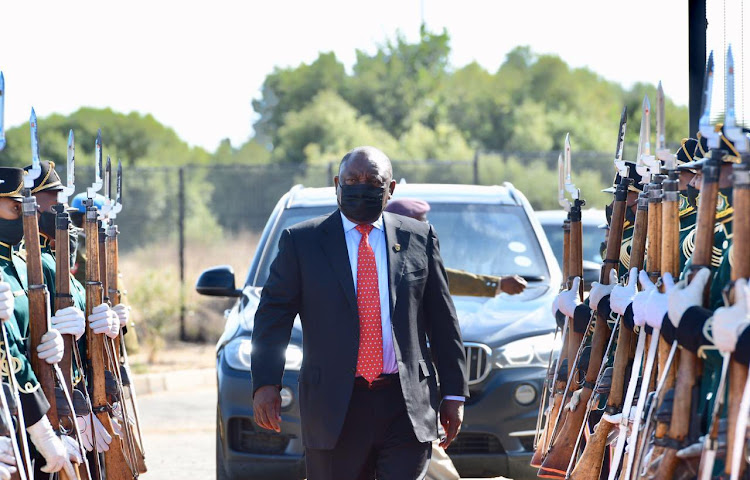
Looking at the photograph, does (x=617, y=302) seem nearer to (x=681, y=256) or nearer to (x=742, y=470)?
(x=681, y=256)

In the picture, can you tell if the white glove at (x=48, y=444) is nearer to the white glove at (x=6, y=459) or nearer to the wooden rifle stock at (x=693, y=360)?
the white glove at (x=6, y=459)

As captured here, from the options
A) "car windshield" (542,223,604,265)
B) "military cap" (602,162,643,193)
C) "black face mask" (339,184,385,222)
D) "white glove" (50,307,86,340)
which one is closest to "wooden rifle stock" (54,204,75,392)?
"white glove" (50,307,86,340)

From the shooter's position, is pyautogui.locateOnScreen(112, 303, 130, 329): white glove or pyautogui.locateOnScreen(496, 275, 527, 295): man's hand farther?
pyautogui.locateOnScreen(496, 275, 527, 295): man's hand

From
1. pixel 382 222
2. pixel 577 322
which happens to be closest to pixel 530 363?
pixel 577 322

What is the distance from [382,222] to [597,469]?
151 cm

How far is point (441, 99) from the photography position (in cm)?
4509

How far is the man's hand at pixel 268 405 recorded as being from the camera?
4.82m

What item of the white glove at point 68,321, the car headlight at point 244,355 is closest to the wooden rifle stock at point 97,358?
the white glove at point 68,321

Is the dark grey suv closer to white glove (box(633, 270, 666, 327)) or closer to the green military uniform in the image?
the green military uniform

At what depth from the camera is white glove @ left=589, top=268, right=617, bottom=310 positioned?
5.82 meters

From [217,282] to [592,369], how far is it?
2.65 meters

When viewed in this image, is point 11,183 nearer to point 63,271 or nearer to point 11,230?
point 11,230

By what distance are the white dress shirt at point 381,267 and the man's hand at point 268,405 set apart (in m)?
0.45

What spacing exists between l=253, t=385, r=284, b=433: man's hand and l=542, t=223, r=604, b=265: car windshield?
23.2 feet
